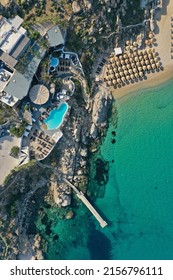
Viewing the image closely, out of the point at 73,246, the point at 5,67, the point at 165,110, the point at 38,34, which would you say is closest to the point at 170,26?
the point at 165,110

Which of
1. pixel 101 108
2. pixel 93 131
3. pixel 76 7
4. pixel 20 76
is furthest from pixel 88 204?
pixel 76 7

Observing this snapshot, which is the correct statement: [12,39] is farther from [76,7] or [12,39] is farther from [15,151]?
[15,151]

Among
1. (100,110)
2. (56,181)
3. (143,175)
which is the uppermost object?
(100,110)

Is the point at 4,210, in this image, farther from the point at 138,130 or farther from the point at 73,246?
the point at 138,130

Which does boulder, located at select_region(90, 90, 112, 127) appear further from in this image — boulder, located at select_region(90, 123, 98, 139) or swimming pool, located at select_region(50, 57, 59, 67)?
swimming pool, located at select_region(50, 57, 59, 67)

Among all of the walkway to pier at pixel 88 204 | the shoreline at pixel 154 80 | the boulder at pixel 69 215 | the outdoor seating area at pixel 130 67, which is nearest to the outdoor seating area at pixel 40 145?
the walkway to pier at pixel 88 204

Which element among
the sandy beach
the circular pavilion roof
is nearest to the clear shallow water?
the sandy beach
